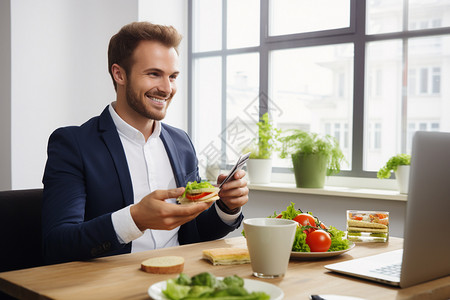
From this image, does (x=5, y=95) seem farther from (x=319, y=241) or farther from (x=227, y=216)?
(x=319, y=241)

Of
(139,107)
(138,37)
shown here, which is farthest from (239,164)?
(138,37)

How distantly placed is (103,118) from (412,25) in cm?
217

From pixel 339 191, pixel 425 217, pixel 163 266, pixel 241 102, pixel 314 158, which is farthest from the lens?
pixel 241 102

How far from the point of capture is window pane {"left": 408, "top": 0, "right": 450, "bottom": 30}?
9.48 ft

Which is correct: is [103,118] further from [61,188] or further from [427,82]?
[427,82]

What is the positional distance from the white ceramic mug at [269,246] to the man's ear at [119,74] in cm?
104

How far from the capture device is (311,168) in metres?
3.07

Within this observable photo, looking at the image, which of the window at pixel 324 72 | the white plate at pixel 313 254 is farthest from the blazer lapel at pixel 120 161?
the window at pixel 324 72

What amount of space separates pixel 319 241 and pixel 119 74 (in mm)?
1079

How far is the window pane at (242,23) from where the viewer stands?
12.3 feet

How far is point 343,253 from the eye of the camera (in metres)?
1.32

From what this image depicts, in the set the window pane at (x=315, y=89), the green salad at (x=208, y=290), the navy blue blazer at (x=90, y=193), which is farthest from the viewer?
the window pane at (x=315, y=89)

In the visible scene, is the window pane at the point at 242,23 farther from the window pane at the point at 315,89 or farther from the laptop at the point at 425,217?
the laptop at the point at 425,217

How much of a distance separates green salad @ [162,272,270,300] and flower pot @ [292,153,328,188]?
2.31 meters
